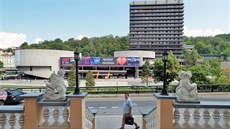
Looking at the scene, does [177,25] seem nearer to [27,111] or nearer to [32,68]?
[32,68]

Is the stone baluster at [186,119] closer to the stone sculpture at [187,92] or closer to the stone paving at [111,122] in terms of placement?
the stone sculpture at [187,92]

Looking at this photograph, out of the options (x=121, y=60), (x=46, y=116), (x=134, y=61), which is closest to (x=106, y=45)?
(x=121, y=60)

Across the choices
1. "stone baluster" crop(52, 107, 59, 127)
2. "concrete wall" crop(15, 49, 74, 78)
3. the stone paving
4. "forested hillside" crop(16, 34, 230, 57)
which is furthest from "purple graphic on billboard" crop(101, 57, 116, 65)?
"stone baluster" crop(52, 107, 59, 127)

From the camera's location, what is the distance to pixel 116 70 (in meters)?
71.9

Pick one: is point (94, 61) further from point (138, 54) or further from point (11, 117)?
point (11, 117)

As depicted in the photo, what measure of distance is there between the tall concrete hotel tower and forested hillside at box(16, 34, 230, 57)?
18750 mm

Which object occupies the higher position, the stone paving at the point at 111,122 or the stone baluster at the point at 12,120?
the stone baluster at the point at 12,120

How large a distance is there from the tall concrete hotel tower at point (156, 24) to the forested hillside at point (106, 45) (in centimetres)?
1875

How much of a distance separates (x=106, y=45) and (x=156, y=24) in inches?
1380

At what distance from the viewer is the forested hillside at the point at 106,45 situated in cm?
12012

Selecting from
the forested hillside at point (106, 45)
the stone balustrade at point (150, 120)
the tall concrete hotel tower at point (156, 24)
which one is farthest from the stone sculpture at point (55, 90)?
the tall concrete hotel tower at point (156, 24)

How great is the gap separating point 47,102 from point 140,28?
385 ft

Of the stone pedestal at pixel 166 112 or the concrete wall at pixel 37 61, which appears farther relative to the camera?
the concrete wall at pixel 37 61

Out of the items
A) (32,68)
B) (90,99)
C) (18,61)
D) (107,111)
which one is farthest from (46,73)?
(107,111)
